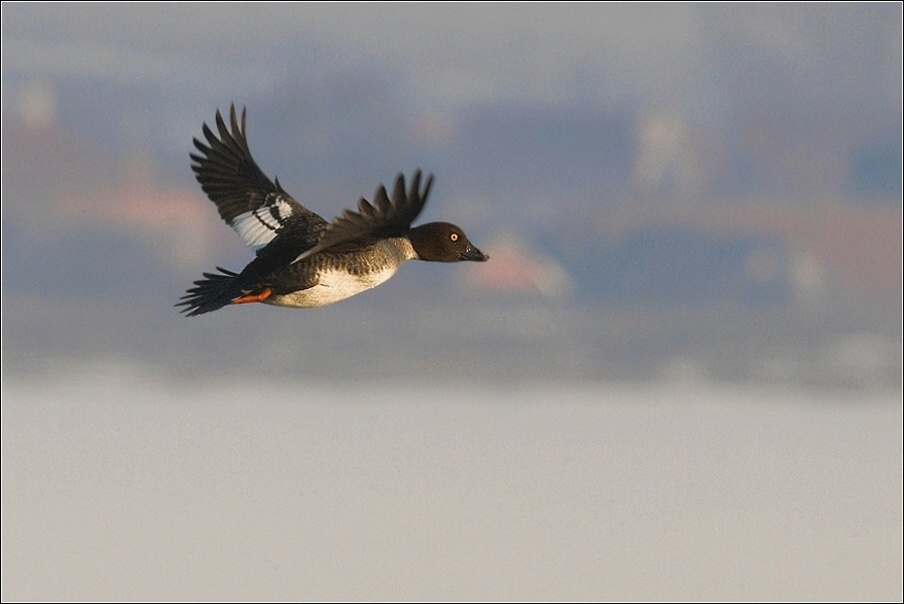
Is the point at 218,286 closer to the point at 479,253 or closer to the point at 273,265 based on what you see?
the point at 273,265

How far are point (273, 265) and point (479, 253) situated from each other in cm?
261

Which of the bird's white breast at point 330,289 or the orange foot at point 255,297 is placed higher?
the bird's white breast at point 330,289

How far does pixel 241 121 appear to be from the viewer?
61.6 feet

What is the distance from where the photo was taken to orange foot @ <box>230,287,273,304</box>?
14.3 metres

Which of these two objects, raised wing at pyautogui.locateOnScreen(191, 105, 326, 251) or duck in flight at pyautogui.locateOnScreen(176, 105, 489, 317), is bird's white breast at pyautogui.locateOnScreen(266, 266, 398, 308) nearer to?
duck in flight at pyautogui.locateOnScreen(176, 105, 489, 317)

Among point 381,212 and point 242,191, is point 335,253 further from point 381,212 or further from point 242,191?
point 242,191

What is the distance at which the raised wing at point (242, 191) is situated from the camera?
17.5 m

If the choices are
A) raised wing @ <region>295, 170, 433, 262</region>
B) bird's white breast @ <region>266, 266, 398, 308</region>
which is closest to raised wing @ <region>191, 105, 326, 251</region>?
bird's white breast @ <region>266, 266, 398, 308</region>

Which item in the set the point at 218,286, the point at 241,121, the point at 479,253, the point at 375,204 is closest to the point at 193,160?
the point at 241,121

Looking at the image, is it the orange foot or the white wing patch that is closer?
the orange foot

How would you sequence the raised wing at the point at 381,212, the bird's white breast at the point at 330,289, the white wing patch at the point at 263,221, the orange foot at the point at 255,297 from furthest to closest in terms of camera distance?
the white wing patch at the point at 263,221 → the bird's white breast at the point at 330,289 → the orange foot at the point at 255,297 → the raised wing at the point at 381,212

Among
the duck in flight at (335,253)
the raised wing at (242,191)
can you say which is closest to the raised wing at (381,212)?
the duck in flight at (335,253)

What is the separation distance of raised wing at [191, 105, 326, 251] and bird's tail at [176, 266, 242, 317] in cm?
163

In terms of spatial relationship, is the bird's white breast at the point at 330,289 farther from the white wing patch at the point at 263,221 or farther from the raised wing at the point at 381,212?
→ the white wing patch at the point at 263,221
